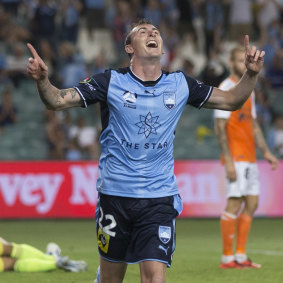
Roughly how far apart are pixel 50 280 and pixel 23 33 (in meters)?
12.9

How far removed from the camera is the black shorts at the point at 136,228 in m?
5.45

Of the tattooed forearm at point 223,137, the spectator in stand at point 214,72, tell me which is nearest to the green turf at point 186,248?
the tattooed forearm at point 223,137

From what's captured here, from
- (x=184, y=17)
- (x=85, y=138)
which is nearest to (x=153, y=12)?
(x=184, y=17)

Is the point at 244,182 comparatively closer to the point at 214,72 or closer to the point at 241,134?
the point at 241,134

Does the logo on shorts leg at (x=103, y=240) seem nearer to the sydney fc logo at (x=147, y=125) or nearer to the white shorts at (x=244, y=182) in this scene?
the sydney fc logo at (x=147, y=125)

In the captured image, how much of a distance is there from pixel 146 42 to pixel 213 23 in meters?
15.8

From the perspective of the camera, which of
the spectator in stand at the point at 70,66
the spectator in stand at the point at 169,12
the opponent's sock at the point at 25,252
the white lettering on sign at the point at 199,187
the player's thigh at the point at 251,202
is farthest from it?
the spectator in stand at the point at 169,12

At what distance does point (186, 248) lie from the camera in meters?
11.1

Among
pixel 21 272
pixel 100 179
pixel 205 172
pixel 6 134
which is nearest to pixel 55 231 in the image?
pixel 205 172

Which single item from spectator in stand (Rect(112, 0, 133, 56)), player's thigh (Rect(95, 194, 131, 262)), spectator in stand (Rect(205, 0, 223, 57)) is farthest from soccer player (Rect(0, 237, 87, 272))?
spectator in stand (Rect(205, 0, 223, 57))

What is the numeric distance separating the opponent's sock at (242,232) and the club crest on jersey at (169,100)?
3821 millimetres

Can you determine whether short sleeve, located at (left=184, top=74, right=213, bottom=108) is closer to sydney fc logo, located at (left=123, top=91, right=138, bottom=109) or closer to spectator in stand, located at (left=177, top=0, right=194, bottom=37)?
sydney fc logo, located at (left=123, top=91, right=138, bottom=109)

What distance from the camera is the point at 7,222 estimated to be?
14.9 m

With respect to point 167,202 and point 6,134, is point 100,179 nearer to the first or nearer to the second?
point 167,202
